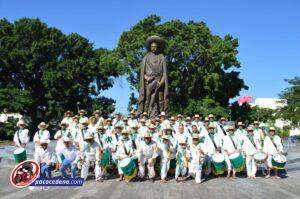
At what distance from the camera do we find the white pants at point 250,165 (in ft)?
41.0

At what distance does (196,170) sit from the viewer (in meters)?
11.8

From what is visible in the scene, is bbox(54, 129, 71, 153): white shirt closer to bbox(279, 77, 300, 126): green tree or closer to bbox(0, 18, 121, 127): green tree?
bbox(0, 18, 121, 127): green tree

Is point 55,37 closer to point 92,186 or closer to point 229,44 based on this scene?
point 229,44

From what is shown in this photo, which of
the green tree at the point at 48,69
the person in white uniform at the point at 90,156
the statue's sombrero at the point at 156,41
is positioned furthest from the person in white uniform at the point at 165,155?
the green tree at the point at 48,69

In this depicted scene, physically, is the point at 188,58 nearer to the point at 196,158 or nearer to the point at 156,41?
the point at 156,41

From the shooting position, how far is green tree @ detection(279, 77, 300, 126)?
2083 inches

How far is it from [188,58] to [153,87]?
1747 cm

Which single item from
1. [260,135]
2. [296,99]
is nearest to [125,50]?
[260,135]

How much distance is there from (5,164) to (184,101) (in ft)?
73.2

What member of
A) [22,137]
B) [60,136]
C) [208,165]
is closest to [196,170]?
[208,165]

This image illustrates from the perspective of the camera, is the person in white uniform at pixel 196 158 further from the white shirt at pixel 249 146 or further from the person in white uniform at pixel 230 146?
the white shirt at pixel 249 146

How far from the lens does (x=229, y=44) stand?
3644 centimetres

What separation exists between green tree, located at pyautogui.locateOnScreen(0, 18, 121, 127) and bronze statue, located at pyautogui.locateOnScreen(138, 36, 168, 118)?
1899 cm

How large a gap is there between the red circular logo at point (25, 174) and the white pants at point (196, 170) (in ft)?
14.0
